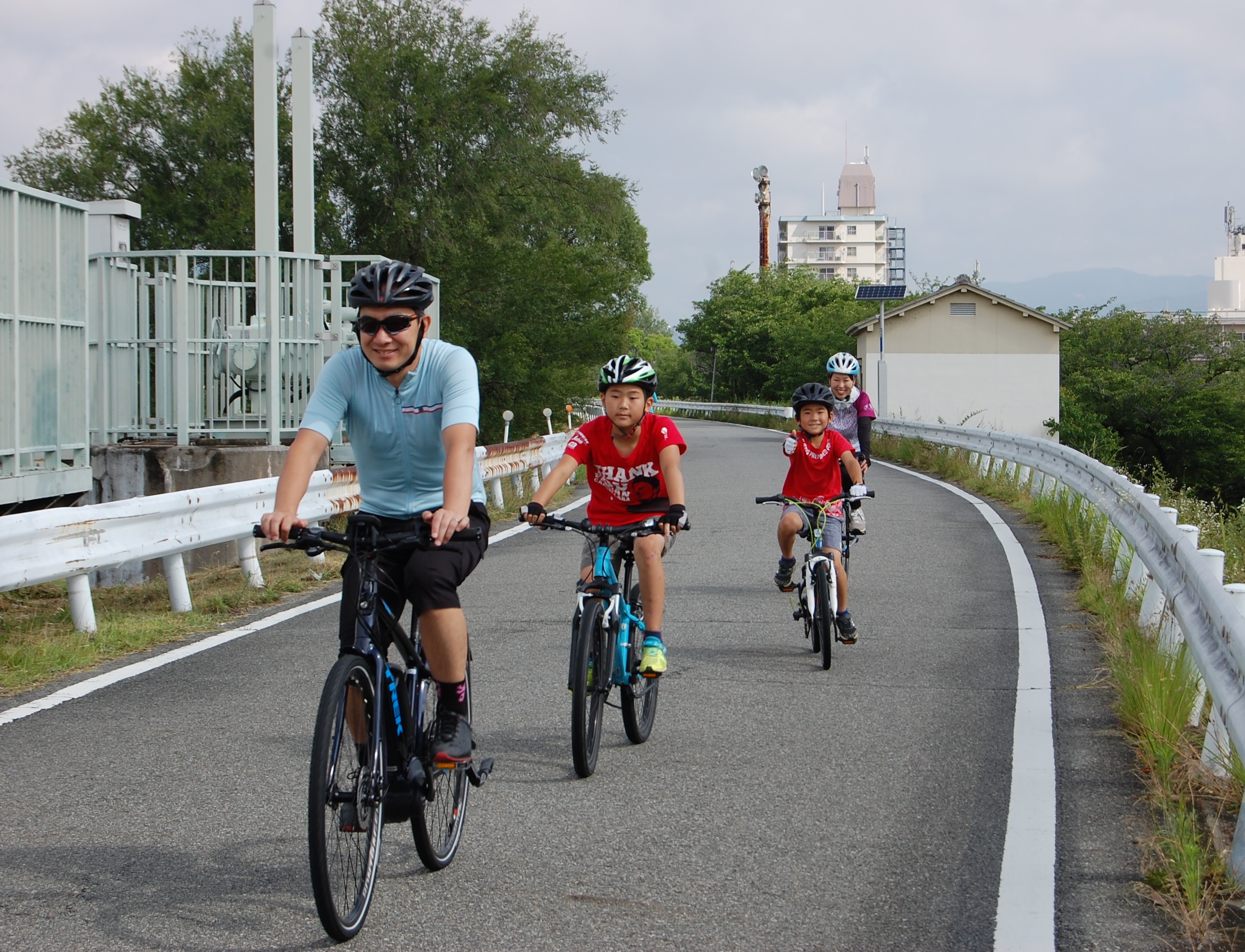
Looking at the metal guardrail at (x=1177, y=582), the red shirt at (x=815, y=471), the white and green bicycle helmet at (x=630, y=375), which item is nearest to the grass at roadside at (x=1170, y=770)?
the metal guardrail at (x=1177, y=582)

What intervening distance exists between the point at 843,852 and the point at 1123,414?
184 feet

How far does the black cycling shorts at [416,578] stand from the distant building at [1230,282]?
17557cm

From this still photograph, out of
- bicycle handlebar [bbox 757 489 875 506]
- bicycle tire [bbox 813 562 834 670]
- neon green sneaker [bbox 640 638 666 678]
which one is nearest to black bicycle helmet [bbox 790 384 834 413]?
bicycle handlebar [bbox 757 489 875 506]

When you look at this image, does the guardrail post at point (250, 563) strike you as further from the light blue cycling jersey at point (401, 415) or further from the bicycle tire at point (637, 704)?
the light blue cycling jersey at point (401, 415)

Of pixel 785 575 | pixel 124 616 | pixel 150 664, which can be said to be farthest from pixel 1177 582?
pixel 124 616

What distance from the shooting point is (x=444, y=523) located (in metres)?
3.79

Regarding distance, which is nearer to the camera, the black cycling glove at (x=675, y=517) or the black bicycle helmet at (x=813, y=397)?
the black cycling glove at (x=675, y=517)

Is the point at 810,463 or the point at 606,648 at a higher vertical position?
the point at 810,463

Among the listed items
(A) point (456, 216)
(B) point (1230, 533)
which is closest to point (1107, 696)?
(B) point (1230, 533)

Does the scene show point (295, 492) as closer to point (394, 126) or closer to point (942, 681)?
point (942, 681)

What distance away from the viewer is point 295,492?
4043 mm

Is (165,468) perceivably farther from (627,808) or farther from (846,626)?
(627,808)

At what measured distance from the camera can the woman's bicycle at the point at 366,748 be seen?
365 centimetres

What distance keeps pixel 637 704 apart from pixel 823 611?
1.94m
